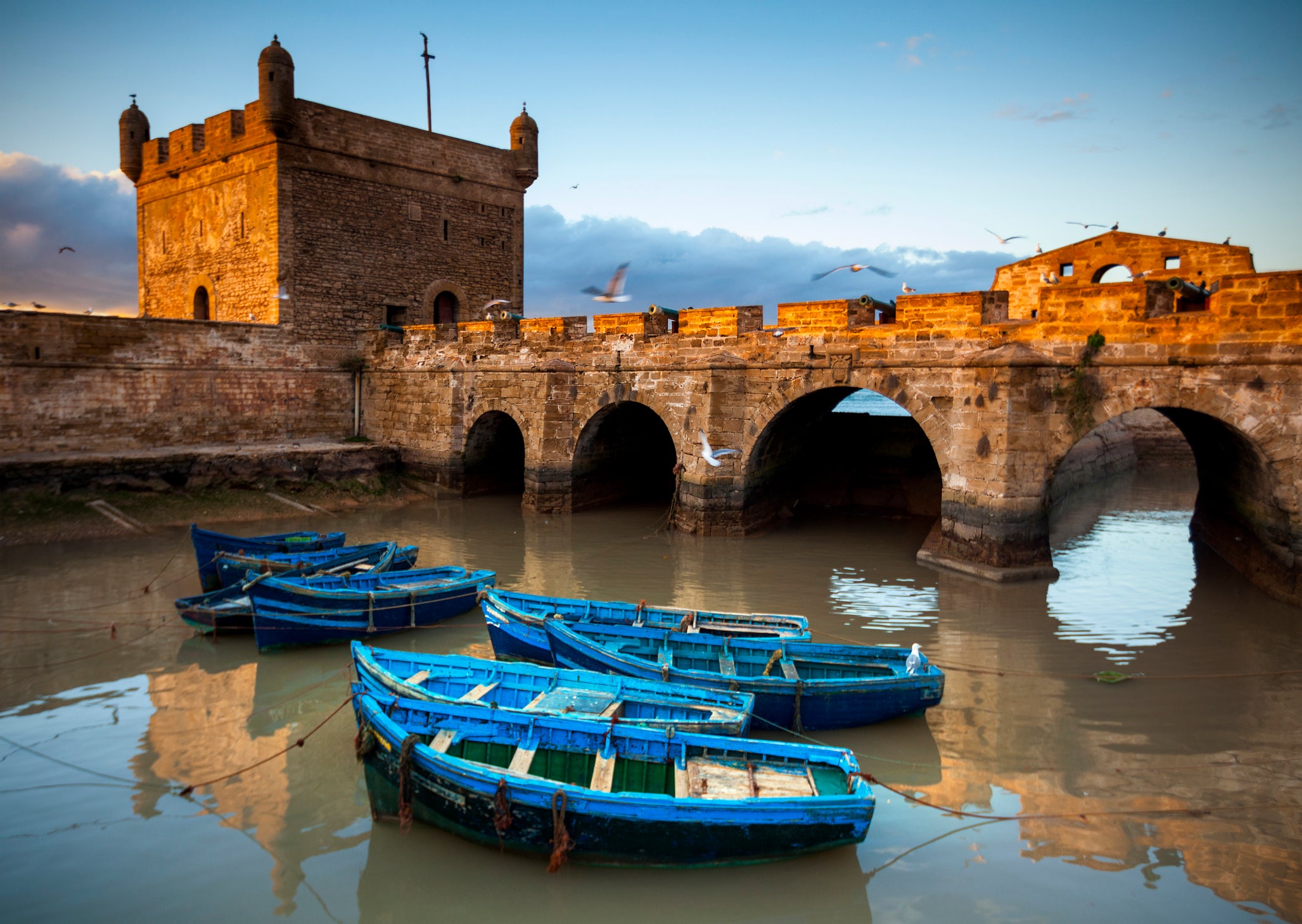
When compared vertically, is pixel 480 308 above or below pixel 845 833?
above

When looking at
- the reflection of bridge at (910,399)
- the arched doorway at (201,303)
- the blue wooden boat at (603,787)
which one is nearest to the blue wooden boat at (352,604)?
the blue wooden boat at (603,787)

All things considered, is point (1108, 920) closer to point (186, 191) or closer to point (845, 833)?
point (845, 833)

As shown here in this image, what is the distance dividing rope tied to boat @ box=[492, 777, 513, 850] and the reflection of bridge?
8446mm

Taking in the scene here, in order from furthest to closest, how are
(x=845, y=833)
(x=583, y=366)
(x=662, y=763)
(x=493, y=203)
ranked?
(x=493, y=203), (x=583, y=366), (x=662, y=763), (x=845, y=833)

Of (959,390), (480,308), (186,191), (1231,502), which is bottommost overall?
(1231,502)

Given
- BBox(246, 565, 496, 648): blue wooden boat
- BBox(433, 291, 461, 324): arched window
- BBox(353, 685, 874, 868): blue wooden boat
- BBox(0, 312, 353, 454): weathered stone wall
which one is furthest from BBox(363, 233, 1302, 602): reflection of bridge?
BBox(353, 685, 874, 868): blue wooden boat

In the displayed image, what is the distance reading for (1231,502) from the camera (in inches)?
481

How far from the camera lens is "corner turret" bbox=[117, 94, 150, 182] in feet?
69.3

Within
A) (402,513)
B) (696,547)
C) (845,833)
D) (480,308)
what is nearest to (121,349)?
(402,513)

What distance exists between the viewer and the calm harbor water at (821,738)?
4.74 meters

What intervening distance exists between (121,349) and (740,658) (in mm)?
14742

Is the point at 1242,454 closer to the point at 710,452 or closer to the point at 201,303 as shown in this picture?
the point at 710,452

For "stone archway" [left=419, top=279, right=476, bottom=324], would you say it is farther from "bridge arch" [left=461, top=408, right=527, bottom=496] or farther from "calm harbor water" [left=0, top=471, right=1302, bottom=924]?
"calm harbor water" [left=0, top=471, right=1302, bottom=924]

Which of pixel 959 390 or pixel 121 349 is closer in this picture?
pixel 959 390
